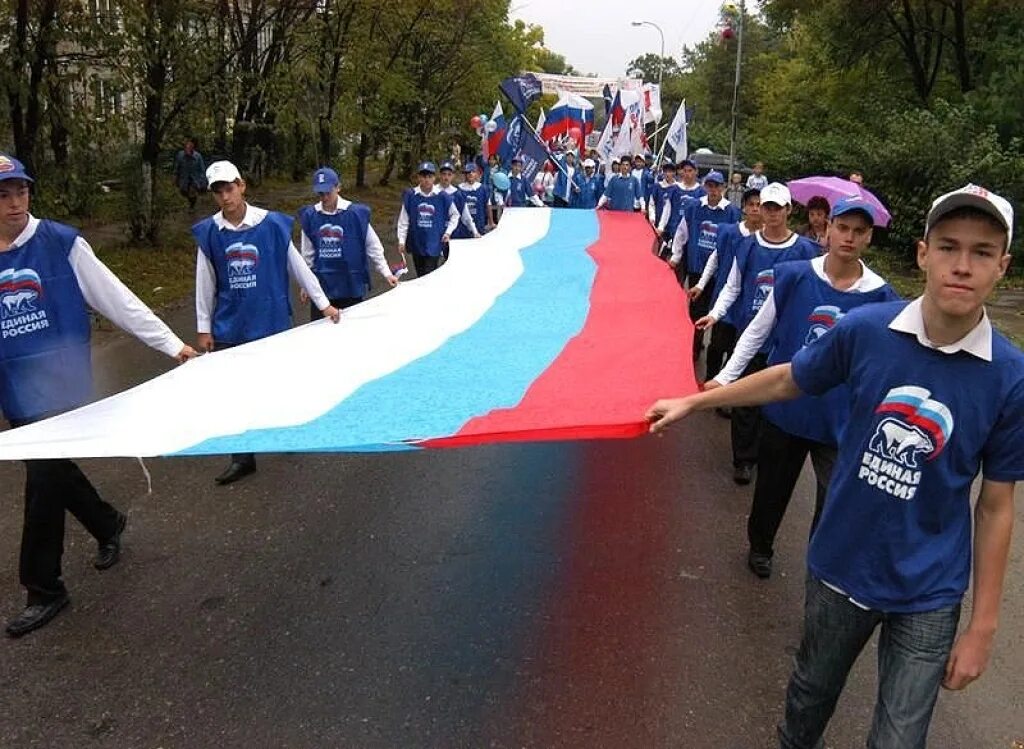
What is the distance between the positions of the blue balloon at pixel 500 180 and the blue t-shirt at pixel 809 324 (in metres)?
10.9

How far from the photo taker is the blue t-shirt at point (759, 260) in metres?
5.00

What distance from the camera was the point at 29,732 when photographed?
2.92 meters

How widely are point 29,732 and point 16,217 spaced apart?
1958 millimetres

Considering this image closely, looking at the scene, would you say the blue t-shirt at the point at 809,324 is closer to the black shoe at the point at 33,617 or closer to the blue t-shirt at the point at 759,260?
the blue t-shirt at the point at 759,260

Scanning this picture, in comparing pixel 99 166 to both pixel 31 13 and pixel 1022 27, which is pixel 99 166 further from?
pixel 1022 27

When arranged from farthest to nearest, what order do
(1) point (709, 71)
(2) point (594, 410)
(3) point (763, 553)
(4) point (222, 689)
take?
(1) point (709, 71)
(3) point (763, 553)
(4) point (222, 689)
(2) point (594, 410)

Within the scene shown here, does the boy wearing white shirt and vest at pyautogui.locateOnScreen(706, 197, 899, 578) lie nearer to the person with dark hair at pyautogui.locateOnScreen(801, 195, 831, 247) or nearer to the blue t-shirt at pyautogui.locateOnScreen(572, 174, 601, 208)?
the person with dark hair at pyautogui.locateOnScreen(801, 195, 831, 247)

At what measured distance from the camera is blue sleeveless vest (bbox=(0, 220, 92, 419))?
3.46m

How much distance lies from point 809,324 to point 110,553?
3426 mm

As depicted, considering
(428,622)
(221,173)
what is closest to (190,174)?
(221,173)

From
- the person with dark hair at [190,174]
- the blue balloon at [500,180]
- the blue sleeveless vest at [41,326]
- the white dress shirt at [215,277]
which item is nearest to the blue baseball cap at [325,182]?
the white dress shirt at [215,277]

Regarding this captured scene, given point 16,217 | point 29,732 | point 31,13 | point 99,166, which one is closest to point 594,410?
point 29,732

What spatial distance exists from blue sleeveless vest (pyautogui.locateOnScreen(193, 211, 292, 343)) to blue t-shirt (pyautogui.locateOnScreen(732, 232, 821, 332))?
111 inches

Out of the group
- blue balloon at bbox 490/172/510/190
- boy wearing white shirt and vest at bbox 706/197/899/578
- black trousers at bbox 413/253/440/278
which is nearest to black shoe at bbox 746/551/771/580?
boy wearing white shirt and vest at bbox 706/197/899/578
